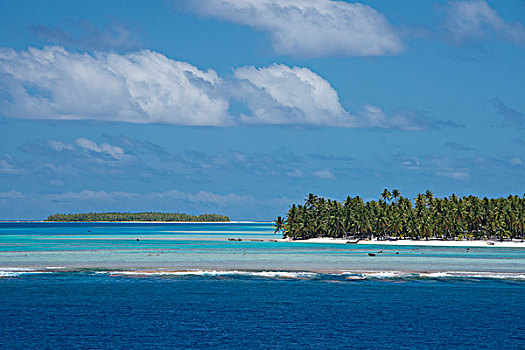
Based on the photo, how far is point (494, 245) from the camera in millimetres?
197750

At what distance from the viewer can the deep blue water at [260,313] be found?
157 ft

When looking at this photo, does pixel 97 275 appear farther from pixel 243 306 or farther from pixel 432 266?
pixel 432 266

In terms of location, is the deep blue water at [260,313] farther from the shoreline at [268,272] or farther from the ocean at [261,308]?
the shoreline at [268,272]

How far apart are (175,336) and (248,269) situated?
183 ft

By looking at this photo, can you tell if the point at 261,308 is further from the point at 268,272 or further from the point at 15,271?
the point at 15,271

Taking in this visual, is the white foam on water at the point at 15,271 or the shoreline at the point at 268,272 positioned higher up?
the shoreline at the point at 268,272

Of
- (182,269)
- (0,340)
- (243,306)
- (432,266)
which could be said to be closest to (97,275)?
(182,269)

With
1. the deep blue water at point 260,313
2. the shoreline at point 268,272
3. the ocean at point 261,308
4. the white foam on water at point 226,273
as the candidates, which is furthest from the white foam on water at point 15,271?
the white foam on water at point 226,273

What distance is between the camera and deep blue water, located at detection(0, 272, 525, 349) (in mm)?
47812

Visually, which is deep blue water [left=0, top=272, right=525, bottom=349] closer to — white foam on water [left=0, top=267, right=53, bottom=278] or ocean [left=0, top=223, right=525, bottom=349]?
ocean [left=0, top=223, right=525, bottom=349]

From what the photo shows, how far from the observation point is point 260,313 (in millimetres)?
60281

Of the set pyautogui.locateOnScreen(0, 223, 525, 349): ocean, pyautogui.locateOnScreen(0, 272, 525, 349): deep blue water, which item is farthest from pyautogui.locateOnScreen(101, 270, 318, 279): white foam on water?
pyautogui.locateOnScreen(0, 272, 525, 349): deep blue water

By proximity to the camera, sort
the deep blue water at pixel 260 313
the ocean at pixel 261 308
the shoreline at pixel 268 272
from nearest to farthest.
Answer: the deep blue water at pixel 260 313
the ocean at pixel 261 308
the shoreline at pixel 268 272

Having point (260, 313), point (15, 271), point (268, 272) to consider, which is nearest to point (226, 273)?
point (268, 272)
